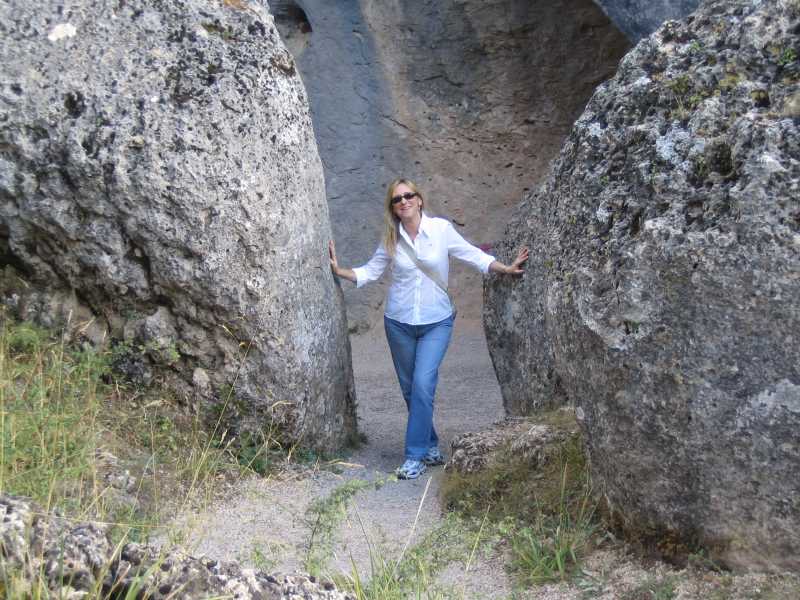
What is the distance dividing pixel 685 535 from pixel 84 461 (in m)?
2.04

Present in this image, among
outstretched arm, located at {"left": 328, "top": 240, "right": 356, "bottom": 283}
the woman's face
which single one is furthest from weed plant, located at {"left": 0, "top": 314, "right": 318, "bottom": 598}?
the woman's face

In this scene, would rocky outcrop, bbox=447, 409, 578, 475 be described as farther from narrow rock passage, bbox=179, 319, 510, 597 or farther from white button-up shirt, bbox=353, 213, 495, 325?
white button-up shirt, bbox=353, 213, 495, 325

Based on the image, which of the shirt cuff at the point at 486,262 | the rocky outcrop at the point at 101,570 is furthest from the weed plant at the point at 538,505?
the rocky outcrop at the point at 101,570

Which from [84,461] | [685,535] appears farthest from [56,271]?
[685,535]

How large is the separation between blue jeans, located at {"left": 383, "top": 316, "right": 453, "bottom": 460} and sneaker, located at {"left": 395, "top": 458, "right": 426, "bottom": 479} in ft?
0.14

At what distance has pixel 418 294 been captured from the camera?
5.05 m

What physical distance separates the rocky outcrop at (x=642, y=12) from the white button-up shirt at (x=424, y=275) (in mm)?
2025

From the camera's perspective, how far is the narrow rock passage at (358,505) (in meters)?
3.28

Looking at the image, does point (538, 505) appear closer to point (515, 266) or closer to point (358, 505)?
point (358, 505)

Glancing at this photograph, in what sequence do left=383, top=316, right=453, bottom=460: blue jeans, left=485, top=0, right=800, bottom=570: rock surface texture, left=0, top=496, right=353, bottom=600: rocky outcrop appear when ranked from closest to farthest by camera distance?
left=0, top=496, right=353, bottom=600: rocky outcrop < left=485, top=0, right=800, bottom=570: rock surface texture < left=383, top=316, right=453, bottom=460: blue jeans

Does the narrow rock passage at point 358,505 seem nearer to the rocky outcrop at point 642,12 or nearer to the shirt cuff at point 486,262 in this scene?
the shirt cuff at point 486,262

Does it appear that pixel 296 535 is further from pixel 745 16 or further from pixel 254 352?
pixel 745 16

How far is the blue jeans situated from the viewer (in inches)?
195

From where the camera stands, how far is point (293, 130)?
4.67 metres
